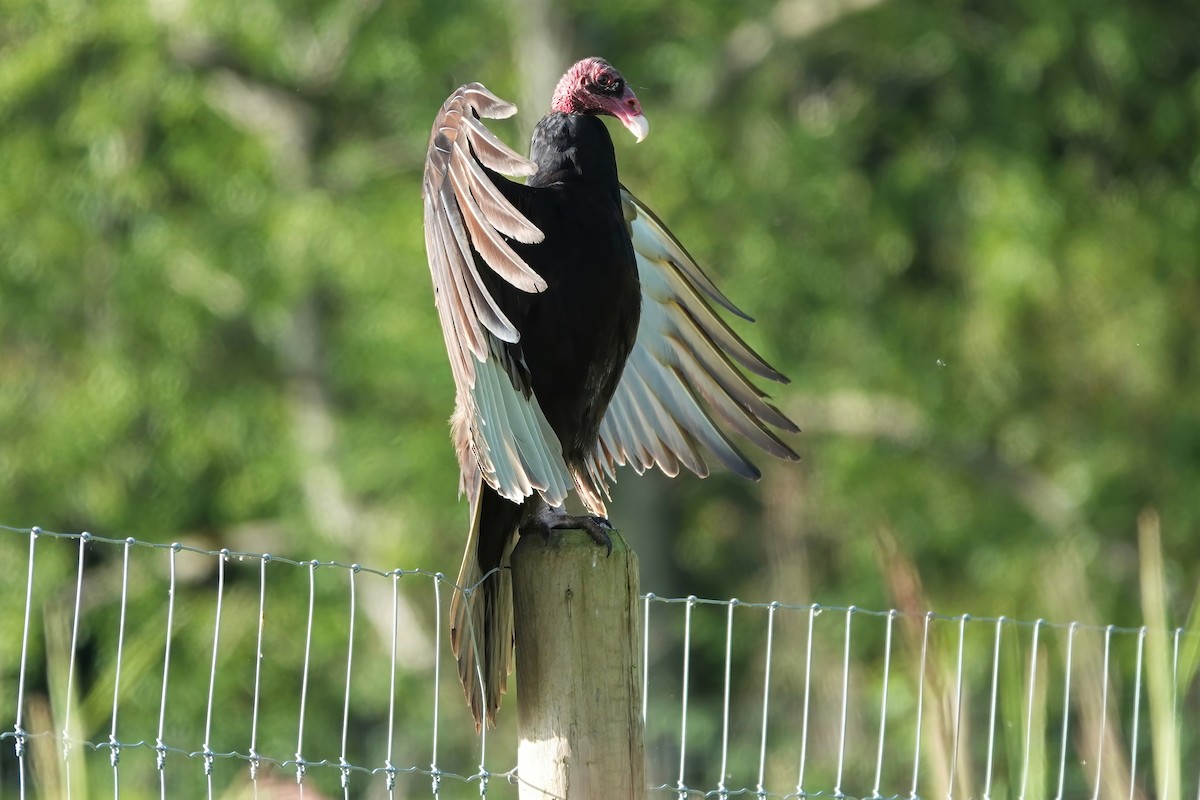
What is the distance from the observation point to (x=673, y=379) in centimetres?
318

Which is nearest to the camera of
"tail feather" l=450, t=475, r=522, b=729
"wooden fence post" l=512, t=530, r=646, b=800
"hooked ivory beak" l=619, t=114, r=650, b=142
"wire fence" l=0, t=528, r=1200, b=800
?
"wooden fence post" l=512, t=530, r=646, b=800

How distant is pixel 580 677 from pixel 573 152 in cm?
100

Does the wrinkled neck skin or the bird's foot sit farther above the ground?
the wrinkled neck skin

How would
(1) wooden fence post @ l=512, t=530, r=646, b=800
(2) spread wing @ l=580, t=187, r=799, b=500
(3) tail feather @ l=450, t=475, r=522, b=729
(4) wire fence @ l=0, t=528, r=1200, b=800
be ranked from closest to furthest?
(1) wooden fence post @ l=512, t=530, r=646, b=800, (3) tail feather @ l=450, t=475, r=522, b=729, (2) spread wing @ l=580, t=187, r=799, b=500, (4) wire fence @ l=0, t=528, r=1200, b=800

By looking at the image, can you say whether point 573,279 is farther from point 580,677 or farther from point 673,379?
point 580,677

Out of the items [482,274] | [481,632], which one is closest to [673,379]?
[482,274]

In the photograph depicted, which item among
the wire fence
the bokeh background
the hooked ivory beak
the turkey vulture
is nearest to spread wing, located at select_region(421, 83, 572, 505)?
the turkey vulture

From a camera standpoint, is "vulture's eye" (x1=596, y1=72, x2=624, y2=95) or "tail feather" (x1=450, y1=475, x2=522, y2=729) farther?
"vulture's eye" (x1=596, y1=72, x2=624, y2=95)

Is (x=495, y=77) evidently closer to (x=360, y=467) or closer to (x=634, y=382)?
(x=360, y=467)

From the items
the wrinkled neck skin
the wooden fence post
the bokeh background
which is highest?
the bokeh background

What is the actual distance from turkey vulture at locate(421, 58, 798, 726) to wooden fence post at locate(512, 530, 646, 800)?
0.20 ft

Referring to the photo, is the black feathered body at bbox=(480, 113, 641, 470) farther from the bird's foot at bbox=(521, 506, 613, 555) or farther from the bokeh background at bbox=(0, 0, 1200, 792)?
the bokeh background at bbox=(0, 0, 1200, 792)

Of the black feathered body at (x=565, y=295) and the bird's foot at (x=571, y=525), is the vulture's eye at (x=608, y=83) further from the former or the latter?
the bird's foot at (x=571, y=525)

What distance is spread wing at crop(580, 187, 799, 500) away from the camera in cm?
314
